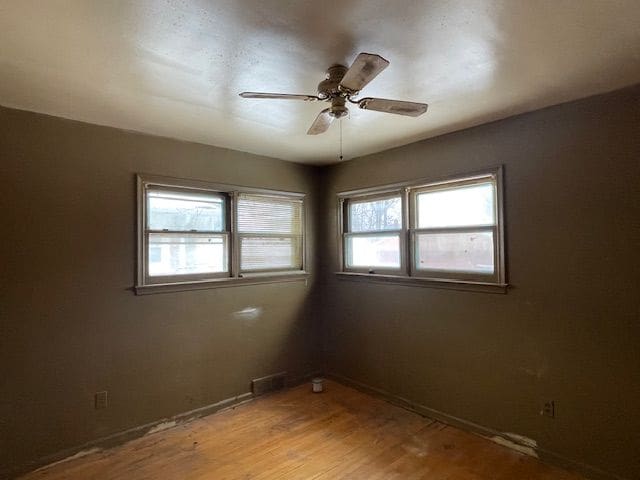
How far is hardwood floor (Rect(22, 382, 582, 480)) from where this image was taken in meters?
2.41

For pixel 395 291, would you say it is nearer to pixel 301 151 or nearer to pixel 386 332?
pixel 386 332

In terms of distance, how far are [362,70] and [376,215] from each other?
2305 millimetres

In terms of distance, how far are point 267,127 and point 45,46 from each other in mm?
1497

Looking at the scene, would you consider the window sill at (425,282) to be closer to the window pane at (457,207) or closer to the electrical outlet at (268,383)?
the window pane at (457,207)

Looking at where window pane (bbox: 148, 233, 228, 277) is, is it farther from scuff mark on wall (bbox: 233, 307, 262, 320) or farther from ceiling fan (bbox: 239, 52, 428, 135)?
ceiling fan (bbox: 239, 52, 428, 135)

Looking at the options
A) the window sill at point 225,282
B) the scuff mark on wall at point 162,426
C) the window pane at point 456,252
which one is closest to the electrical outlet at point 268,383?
the scuff mark on wall at point 162,426

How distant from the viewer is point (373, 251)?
3844 millimetres

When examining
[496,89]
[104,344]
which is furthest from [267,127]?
[104,344]

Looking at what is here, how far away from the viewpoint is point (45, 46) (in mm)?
1691

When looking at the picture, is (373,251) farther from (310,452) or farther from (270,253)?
(310,452)

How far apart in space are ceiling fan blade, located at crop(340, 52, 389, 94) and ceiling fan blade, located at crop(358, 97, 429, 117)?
0.39 ft

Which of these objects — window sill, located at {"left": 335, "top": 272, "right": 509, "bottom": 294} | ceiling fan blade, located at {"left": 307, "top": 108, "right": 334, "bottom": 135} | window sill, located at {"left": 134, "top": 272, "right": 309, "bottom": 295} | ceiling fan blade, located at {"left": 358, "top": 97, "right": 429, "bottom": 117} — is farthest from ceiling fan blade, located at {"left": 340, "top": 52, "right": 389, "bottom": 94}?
window sill, located at {"left": 134, "top": 272, "right": 309, "bottom": 295}

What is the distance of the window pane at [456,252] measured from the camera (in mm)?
2900

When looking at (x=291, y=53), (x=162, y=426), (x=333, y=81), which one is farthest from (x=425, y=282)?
(x=162, y=426)
